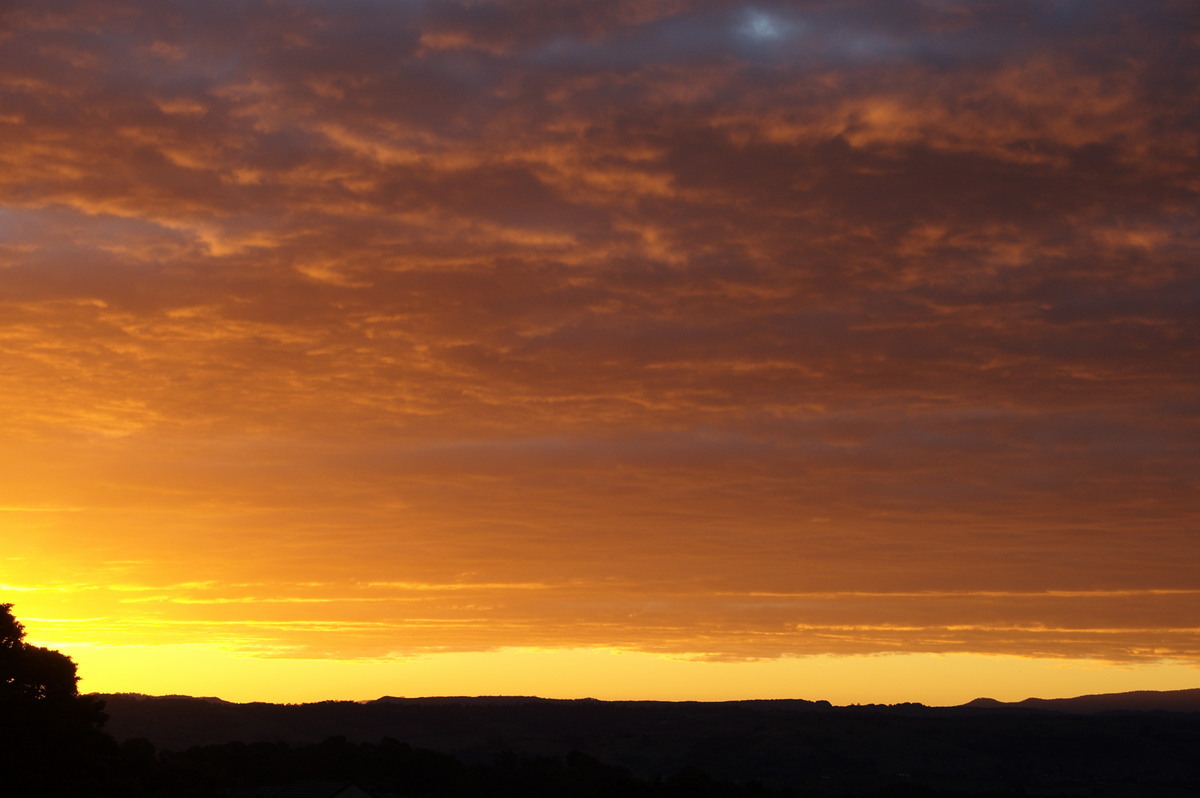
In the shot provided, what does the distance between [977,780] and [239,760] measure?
422ft

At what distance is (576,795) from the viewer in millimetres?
112500

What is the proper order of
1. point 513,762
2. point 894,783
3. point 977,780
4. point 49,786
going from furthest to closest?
point 977,780, point 894,783, point 513,762, point 49,786

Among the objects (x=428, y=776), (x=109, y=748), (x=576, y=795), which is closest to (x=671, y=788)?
(x=576, y=795)

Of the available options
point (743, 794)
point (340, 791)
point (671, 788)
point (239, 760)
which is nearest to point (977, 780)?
point (743, 794)

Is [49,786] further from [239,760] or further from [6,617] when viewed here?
[239,760]

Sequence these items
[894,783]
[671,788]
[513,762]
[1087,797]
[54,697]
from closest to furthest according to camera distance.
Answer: [54,697] < [671,788] < [513,762] < [1087,797] < [894,783]

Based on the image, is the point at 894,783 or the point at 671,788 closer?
the point at 671,788

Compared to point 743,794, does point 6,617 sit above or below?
above

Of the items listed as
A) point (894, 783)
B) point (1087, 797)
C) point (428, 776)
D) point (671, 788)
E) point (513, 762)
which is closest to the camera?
point (671, 788)

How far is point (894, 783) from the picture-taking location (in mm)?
178500

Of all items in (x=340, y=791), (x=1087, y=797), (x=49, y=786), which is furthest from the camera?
(x=1087, y=797)

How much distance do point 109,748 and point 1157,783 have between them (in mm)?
184474

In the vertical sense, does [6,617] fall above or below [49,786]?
above

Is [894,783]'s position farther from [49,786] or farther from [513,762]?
[49,786]
